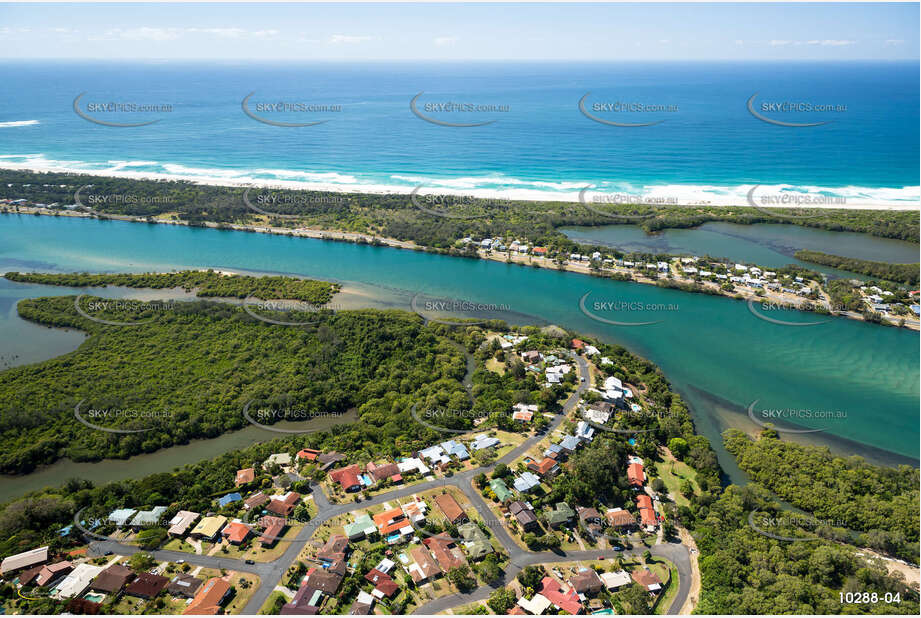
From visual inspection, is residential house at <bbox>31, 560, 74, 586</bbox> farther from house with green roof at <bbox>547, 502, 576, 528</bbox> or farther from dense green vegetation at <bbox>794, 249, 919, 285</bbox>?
dense green vegetation at <bbox>794, 249, 919, 285</bbox>

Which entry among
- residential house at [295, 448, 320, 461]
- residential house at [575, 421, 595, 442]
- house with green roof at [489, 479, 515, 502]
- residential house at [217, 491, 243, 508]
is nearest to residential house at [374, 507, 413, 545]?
house with green roof at [489, 479, 515, 502]

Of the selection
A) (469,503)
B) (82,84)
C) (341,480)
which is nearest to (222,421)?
(341,480)

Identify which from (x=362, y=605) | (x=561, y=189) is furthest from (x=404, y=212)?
(x=362, y=605)

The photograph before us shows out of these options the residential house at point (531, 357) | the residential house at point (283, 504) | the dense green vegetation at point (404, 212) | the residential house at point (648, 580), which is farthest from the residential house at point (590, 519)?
the dense green vegetation at point (404, 212)

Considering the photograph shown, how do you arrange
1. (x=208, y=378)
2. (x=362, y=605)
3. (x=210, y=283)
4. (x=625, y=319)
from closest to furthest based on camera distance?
1. (x=362, y=605)
2. (x=208, y=378)
3. (x=625, y=319)
4. (x=210, y=283)

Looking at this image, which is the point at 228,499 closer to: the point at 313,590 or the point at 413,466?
the point at 313,590

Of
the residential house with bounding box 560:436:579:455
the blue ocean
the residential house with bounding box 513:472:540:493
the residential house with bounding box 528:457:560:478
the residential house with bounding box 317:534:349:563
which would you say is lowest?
the residential house with bounding box 317:534:349:563
